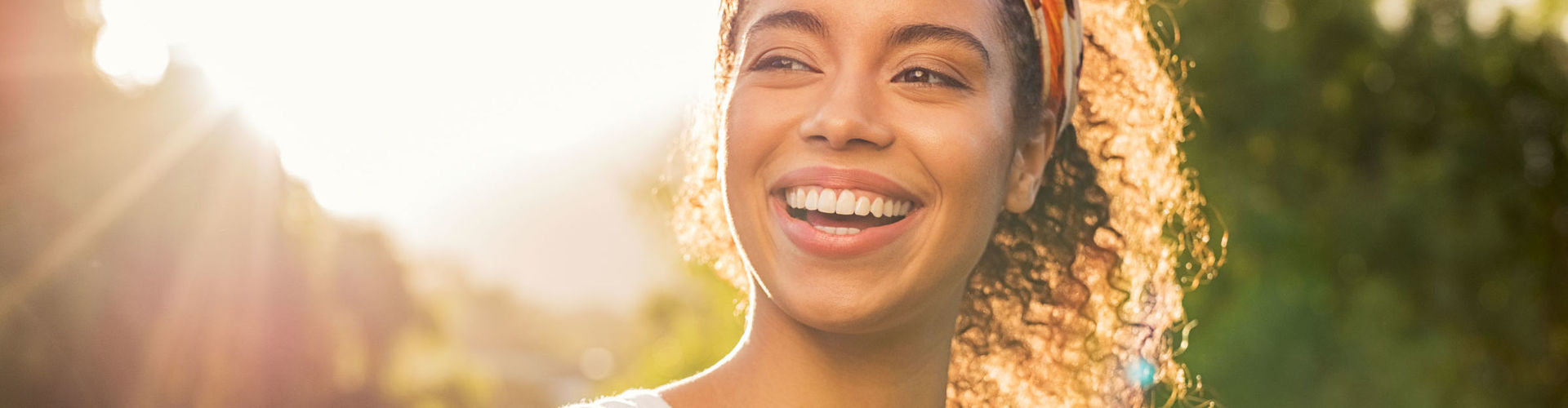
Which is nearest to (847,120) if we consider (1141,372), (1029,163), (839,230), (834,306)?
(839,230)

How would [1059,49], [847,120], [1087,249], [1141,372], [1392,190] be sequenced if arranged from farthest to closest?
[1392,190]
[1141,372]
[1087,249]
[1059,49]
[847,120]

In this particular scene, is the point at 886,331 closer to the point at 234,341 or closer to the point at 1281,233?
the point at 234,341

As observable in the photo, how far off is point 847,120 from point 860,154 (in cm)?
7

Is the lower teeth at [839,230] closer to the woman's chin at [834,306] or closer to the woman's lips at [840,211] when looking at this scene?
the woman's lips at [840,211]

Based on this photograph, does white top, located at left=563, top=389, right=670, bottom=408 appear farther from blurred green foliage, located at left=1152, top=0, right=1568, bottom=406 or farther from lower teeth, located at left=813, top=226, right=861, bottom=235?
blurred green foliage, located at left=1152, top=0, right=1568, bottom=406

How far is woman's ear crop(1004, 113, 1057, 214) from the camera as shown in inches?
126

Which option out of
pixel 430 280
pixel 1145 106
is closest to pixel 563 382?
pixel 430 280

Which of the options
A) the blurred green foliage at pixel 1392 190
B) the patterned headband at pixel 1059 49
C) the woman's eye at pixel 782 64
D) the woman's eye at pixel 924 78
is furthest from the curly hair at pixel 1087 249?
the blurred green foliage at pixel 1392 190

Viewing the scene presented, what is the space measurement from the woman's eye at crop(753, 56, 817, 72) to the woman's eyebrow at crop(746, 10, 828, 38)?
60mm

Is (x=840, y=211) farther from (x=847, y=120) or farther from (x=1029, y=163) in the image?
(x=1029, y=163)

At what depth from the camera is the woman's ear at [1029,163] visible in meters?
3.21

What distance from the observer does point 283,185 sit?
365 inches

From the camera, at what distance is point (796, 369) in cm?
299

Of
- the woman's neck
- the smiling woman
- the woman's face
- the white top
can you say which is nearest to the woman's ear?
the smiling woman
